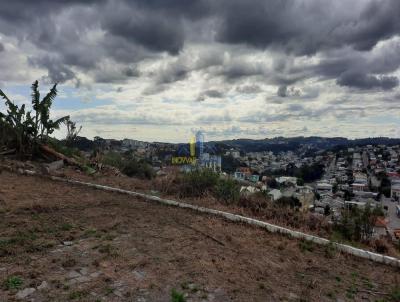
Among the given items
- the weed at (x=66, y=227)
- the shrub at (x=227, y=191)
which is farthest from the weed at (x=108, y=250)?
the shrub at (x=227, y=191)

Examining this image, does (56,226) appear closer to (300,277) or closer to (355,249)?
(300,277)

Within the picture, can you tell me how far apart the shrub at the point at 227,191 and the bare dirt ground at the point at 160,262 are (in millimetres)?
1640

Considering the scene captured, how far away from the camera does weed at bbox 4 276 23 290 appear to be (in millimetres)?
3549

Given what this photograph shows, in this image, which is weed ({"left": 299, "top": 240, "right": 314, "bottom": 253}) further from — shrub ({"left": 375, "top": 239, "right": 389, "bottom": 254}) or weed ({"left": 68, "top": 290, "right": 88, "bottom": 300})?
weed ({"left": 68, "top": 290, "right": 88, "bottom": 300})

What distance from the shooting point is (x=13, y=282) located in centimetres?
364

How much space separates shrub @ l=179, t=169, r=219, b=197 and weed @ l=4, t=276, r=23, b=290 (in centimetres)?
579

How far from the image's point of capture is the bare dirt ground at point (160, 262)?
12.3ft

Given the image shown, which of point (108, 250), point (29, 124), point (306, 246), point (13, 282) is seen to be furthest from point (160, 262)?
point (29, 124)

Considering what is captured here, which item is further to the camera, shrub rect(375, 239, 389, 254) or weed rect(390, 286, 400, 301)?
shrub rect(375, 239, 389, 254)

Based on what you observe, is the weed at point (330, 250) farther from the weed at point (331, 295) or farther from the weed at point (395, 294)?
the weed at point (331, 295)

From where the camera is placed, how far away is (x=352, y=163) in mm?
66688

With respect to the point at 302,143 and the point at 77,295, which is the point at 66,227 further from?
the point at 302,143

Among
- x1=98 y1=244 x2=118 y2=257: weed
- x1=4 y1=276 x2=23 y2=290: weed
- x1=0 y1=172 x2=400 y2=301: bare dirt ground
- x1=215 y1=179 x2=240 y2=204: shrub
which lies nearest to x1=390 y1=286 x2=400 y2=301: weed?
x1=0 y1=172 x2=400 y2=301: bare dirt ground

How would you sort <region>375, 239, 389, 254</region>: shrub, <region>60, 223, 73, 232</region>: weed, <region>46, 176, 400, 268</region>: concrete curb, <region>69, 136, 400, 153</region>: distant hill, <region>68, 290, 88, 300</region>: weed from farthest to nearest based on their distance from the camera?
<region>69, 136, 400, 153</region>: distant hill, <region>375, 239, 389, 254</region>: shrub, <region>60, 223, 73, 232</region>: weed, <region>46, 176, 400, 268</region>: concrete curb, <region>68, 290, 88, 300</region>: weed
